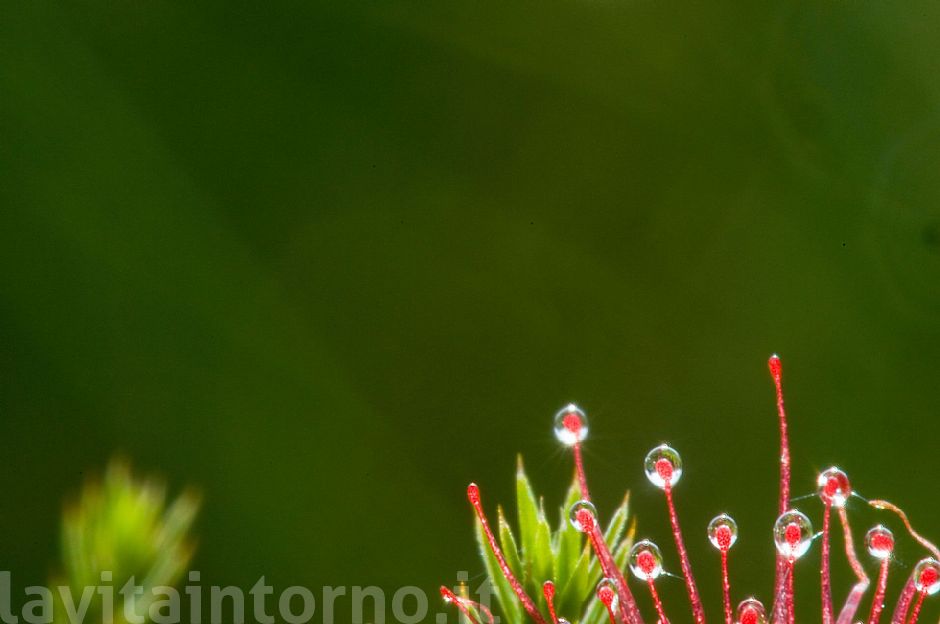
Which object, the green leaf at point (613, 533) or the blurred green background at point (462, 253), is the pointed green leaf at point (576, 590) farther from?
the blurred green background at point (462, 253)

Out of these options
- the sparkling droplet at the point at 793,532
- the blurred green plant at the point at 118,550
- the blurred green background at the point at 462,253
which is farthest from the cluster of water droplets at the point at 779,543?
the blurred green background at the point at 462,253

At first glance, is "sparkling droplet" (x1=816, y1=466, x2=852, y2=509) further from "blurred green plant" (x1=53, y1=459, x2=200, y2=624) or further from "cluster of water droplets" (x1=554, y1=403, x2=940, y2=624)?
"blurred green plant" (x1=53, y1=459, x2=200, y2=624)

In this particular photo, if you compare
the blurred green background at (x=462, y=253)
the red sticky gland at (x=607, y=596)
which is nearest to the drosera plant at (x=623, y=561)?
the red sticky gland at (x=607, y=596)

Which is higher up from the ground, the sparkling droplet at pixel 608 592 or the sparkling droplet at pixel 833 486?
the sparkling droplet at pixel 833 486

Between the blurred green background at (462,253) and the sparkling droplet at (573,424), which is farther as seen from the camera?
the blurred green background at (462,253)

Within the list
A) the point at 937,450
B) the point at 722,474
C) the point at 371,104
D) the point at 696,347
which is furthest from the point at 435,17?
the point at 937,450

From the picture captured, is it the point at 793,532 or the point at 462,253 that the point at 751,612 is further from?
the point at 462,253

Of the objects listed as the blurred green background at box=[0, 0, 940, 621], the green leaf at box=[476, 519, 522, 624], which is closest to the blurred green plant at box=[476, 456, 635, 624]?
the green leaf at box=[476, 519, 522, 624]

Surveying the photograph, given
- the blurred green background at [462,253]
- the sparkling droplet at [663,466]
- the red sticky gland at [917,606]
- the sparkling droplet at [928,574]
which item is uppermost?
the blurred green background at [462,253]

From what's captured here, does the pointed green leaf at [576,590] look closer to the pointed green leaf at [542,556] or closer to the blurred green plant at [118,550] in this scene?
the pointed green leaf at [542,556]
